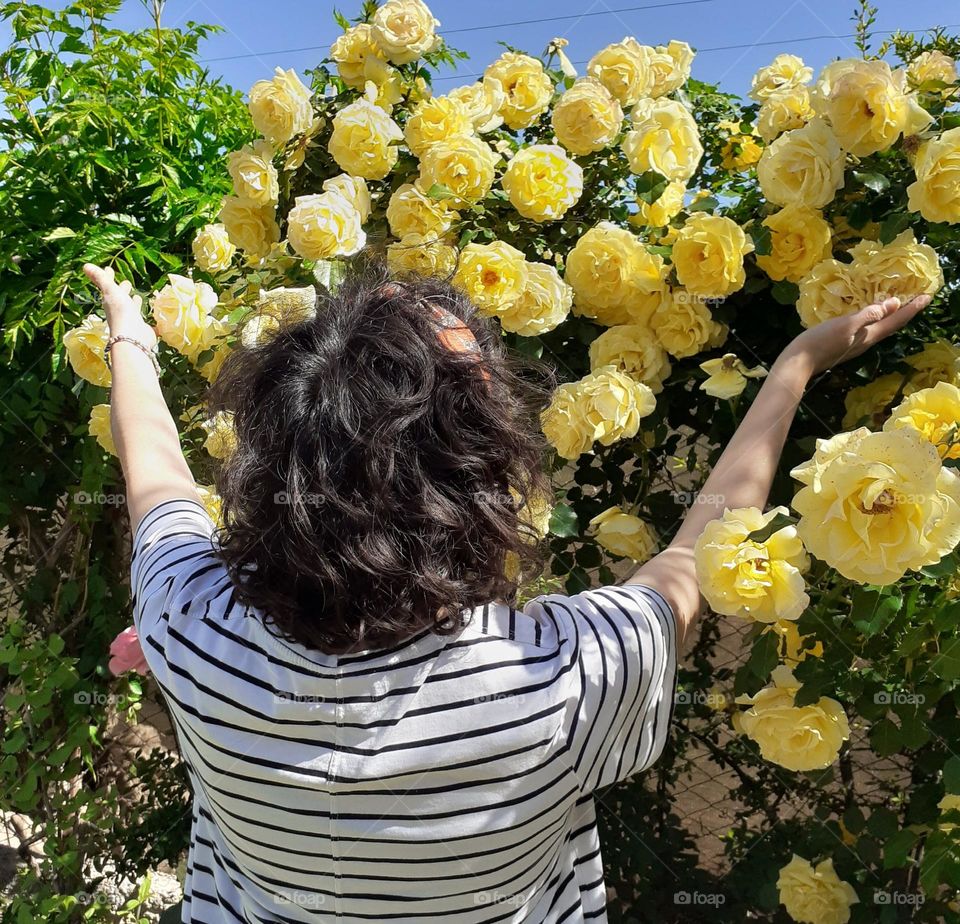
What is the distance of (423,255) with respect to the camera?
1505 millimetres

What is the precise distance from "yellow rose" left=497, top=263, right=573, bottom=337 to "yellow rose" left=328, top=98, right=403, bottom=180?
396mm

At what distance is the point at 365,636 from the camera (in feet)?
2.70

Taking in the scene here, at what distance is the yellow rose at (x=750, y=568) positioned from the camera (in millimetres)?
943

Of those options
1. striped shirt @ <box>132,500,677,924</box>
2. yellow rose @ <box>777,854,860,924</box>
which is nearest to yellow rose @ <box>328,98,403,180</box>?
striped shirt @ <box>132,500,677,924</box>

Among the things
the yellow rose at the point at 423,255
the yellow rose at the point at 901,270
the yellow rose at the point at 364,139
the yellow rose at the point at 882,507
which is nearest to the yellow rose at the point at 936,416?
the yellow rose at the point at 882,507

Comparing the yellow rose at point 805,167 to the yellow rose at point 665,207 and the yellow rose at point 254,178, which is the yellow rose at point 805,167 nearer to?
the yellow rose at point 665,207

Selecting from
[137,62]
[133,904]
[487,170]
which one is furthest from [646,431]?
→ [133,904]

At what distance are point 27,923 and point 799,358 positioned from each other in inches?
87.7

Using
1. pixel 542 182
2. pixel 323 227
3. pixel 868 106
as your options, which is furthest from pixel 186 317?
pixel 868 106

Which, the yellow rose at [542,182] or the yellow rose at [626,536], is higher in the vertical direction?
the yellow rose at [542,182]

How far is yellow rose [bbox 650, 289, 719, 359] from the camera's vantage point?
140 cm

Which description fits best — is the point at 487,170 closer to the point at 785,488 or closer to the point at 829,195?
the point at 829,195

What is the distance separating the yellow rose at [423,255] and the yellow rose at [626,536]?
49cm

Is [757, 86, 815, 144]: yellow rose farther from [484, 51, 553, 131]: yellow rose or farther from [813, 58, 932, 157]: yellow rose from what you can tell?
[484, 51, 553, 131]: yellow rose
